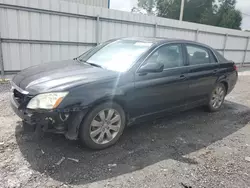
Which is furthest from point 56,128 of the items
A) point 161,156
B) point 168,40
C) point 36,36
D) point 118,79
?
point 36,36

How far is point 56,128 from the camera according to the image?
2.74 meters

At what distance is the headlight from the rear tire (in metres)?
3.42

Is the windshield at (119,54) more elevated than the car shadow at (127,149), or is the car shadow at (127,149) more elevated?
the windshield at (119,54)

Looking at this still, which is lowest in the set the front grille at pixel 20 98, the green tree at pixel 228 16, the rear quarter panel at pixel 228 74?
the front grille at pixel 20 98

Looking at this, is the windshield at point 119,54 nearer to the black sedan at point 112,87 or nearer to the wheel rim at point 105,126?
the black sedan at point 112,87

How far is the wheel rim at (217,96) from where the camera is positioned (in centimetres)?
495

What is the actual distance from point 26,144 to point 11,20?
440cm

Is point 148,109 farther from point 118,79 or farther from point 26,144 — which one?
point 26,144

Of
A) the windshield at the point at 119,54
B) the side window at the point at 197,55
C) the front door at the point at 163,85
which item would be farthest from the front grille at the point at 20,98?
the side window at the point at 197,55

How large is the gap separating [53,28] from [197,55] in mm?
4513

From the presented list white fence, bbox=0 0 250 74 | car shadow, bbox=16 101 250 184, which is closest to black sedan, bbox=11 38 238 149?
car shadow, bbox=16 101 250 184

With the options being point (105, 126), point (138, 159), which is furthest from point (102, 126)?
point (138, 159)

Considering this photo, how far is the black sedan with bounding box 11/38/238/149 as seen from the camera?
2.72 meters

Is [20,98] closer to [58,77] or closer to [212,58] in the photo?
[58,77]
